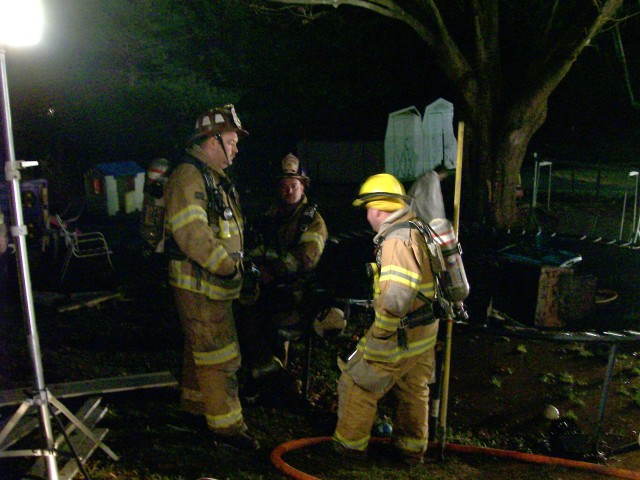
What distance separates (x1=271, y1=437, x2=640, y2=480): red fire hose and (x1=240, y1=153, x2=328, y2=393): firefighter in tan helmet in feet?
2.76

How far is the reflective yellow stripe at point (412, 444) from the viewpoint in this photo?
4078mm

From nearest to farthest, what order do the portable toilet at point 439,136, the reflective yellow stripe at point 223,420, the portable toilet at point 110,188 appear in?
1. the reflective yellow stripe at point 223,420
2. the portable toilet at point 110,188
3. the portable toilet at point 439,136

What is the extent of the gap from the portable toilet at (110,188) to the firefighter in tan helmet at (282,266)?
10340 millimetres

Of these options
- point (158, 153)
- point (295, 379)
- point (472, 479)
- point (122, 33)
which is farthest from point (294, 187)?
point (158, 153)

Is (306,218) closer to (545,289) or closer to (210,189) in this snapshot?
(210,189)

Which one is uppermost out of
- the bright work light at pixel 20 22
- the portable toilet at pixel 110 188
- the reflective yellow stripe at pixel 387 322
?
the bright work light at pixel 20 22

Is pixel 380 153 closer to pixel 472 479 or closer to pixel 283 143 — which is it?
pixel 283 143

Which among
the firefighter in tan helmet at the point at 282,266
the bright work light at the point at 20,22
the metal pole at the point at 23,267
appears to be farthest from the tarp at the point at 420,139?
the metal pole at the point at 23,267

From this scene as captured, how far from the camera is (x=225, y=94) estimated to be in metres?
17.4

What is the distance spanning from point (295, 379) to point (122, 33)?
12.7 m

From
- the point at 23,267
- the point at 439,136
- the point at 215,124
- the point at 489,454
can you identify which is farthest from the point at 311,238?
the point at 439,136

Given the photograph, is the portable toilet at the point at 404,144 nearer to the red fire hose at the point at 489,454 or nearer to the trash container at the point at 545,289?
the trash container at the point at 545,289

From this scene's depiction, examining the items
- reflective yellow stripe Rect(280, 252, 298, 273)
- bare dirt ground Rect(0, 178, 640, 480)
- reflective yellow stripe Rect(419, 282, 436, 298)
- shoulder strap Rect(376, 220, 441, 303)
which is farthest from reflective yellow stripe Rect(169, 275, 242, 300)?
reflective yellow stripe Rect(419, 282, 436, 298)

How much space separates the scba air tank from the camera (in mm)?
3875
